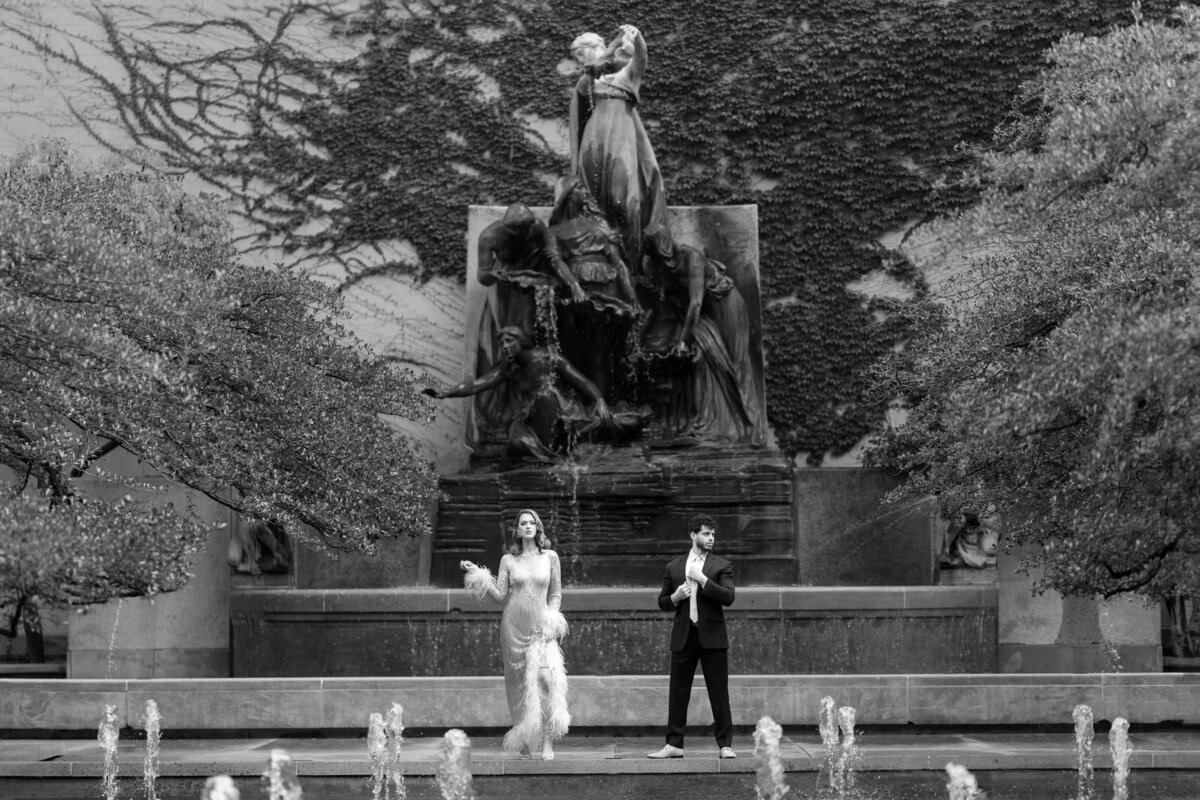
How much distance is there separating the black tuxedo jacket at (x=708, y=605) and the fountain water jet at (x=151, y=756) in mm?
3281

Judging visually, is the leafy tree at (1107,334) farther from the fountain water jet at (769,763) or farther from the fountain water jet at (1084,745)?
the fountain water jet at (769,763)

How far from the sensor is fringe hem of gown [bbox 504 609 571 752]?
1028cm

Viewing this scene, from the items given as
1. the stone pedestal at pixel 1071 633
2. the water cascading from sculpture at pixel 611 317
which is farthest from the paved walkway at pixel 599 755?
the water cascading from sculpture at pixel 611 317

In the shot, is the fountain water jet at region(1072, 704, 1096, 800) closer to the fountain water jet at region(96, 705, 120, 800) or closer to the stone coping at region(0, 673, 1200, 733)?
the stone coping at region(0, 673, 1200, 733)

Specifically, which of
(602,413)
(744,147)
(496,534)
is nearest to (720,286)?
(602,413)

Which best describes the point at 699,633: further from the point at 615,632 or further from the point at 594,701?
the point at 615,632

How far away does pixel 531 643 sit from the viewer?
33.9 feet

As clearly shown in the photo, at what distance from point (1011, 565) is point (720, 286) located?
15.6 ft

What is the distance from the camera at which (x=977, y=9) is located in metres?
23.7

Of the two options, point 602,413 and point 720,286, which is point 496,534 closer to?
point 602,413

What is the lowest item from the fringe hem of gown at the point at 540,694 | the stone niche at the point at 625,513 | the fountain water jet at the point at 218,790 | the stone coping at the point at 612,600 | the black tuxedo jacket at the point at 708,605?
the fountain water jet at the point at 218,790

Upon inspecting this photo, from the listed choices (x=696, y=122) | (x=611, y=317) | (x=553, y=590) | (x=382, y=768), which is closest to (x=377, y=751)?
(x=382, y=768)

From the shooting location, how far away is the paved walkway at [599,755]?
1027 centimetres

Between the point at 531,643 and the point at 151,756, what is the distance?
2.58 m
